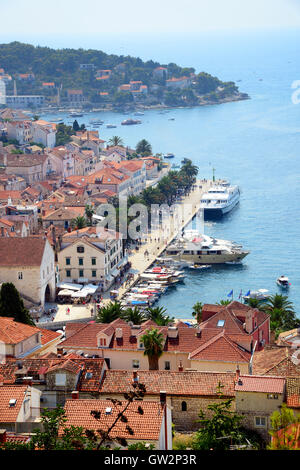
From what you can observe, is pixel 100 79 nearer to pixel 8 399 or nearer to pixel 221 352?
pixel 221 352

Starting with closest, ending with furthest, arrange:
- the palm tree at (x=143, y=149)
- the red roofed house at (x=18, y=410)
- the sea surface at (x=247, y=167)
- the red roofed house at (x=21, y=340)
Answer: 1. the red roofed house at (x=18, y=410)
2. the red roofed house at (x=21, y=340)
3. the sea surface at (x=247, y=167)
4. the palm tree at (x=143, y=149)

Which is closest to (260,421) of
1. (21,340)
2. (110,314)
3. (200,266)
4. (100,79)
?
(21,340)

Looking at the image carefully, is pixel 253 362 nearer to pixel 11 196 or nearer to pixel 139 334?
pixel 139 334

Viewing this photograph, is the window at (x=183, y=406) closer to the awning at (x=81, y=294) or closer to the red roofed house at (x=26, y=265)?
the red roofed house at (x=26, y=265)

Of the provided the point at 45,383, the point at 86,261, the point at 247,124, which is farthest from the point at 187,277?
the point at 247,124

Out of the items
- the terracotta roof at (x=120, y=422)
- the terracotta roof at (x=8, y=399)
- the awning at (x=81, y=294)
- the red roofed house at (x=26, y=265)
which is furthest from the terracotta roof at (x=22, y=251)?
the terracotta roof at (x=120, y=422)

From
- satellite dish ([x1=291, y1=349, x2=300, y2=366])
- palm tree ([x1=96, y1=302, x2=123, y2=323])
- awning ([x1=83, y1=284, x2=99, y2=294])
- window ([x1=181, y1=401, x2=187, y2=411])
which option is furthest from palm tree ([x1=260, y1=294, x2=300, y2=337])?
window ([x1=181, y1=401, x2=187, y2=411])
